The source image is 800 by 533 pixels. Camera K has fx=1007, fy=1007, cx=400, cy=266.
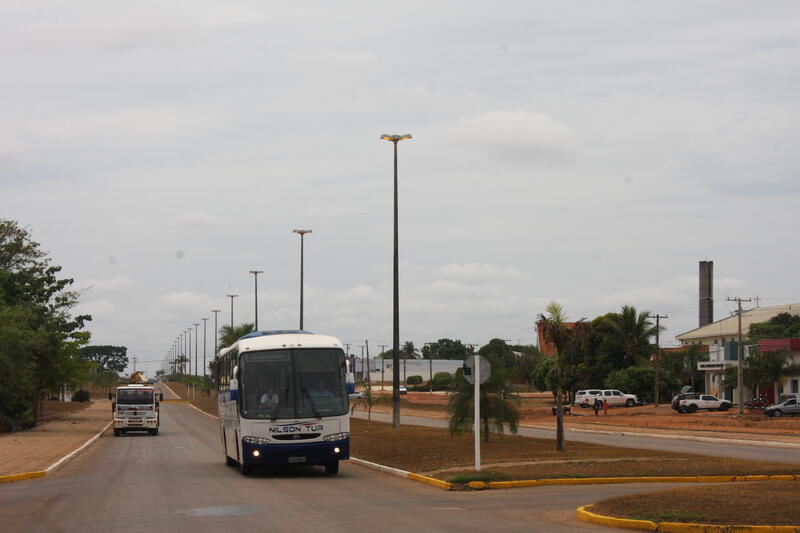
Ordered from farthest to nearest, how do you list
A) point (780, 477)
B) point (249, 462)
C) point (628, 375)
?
point (628, 375), point (249, 462), point (780, 477)

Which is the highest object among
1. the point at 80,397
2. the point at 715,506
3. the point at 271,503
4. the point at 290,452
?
the point at 715,506

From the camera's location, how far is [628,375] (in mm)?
86625

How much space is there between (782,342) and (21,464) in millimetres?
57479

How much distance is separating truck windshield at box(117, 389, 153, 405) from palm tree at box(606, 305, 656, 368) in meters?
49.6

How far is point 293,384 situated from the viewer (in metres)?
22.4

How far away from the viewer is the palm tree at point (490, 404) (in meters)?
30.8

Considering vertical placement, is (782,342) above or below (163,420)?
above

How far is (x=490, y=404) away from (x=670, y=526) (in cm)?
1790

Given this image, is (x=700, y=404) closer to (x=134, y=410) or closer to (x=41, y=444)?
(x=134, y=410)

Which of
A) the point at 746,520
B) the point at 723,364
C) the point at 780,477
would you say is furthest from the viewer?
the point at 723,364

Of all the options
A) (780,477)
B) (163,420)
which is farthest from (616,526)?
(163,420)

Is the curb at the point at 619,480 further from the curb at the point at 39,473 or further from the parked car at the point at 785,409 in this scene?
the parked car at the point at 785,409

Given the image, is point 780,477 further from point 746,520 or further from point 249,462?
point 249,462

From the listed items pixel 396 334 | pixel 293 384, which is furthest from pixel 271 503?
pixel 396 334
